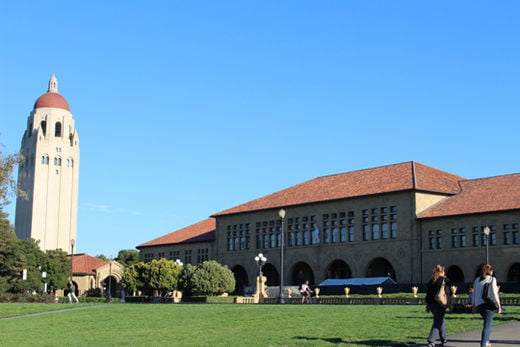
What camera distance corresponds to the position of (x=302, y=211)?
73062 millimetres

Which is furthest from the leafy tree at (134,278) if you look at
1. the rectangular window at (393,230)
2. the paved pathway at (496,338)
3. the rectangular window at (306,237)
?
the paved pathway at (496,338)

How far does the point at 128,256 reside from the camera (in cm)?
14812

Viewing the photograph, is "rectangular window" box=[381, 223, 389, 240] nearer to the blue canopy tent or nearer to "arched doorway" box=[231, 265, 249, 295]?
the blue canopy tent

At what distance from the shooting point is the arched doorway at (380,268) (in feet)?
221

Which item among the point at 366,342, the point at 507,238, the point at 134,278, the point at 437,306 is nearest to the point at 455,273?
the point at 507,238

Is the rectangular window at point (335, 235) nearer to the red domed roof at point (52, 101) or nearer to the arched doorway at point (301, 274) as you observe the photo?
the arched doorway at point (301, 274)

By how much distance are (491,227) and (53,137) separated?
97214 millimetres

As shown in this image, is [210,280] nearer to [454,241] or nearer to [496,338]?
[454,241]

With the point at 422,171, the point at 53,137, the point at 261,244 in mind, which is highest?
the point at 53,137

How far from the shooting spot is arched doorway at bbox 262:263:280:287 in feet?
252

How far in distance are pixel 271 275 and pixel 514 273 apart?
2696 centimetres

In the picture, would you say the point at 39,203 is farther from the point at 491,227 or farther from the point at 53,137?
the point at 491,227

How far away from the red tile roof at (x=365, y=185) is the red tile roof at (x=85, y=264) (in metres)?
41.1

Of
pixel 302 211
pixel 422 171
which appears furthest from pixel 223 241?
pixel 422 171
